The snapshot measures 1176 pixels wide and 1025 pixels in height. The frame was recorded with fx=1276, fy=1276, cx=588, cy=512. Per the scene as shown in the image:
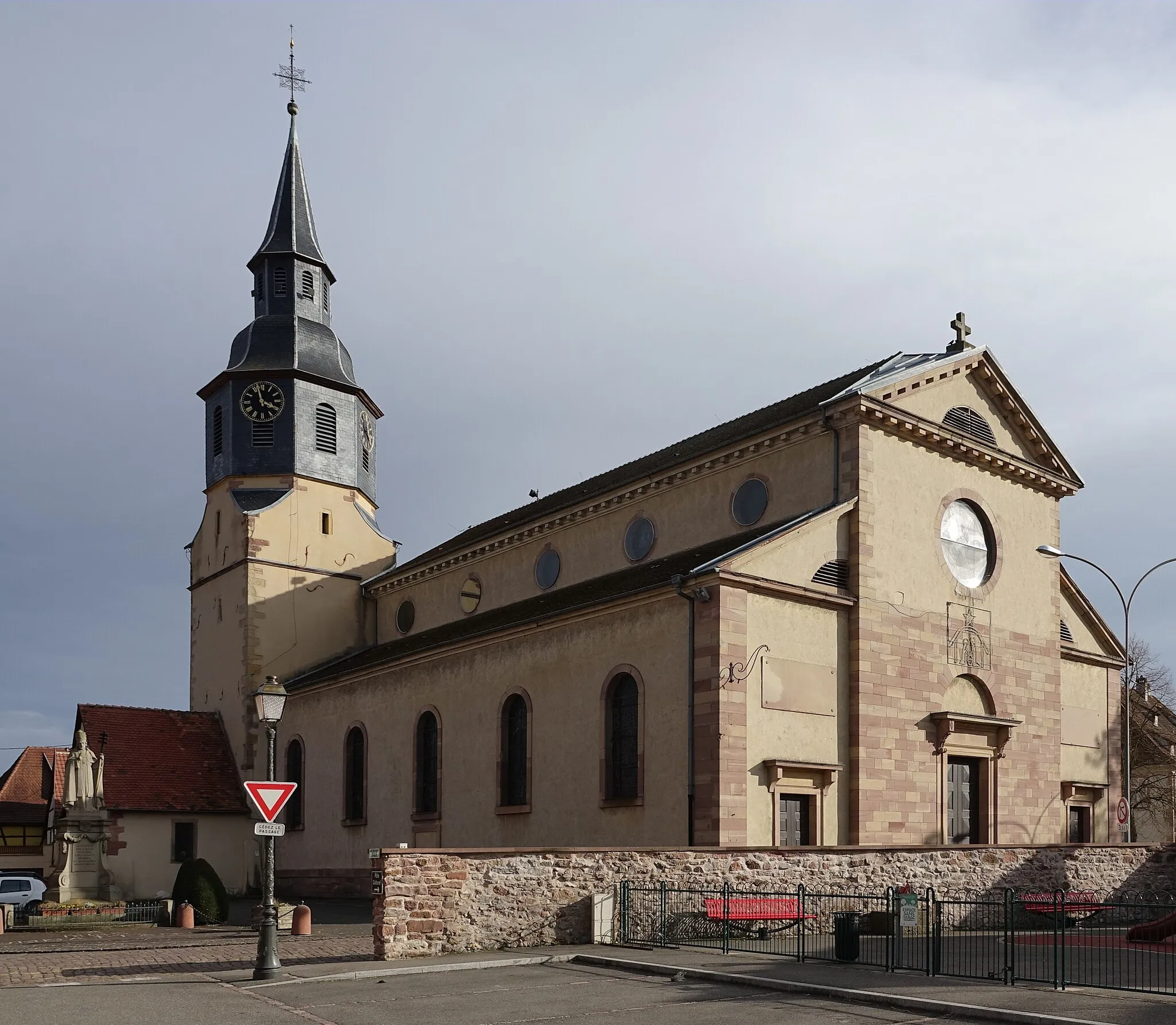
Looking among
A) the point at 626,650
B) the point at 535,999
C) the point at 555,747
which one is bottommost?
the point at 535,999

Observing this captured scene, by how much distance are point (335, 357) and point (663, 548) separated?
1848 cm

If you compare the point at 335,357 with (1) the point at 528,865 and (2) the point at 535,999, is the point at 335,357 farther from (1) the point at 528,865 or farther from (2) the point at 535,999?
(2) the point at 535,999

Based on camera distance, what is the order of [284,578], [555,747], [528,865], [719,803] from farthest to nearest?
[284,578] → [555,747] → [719,803] → [528,865]

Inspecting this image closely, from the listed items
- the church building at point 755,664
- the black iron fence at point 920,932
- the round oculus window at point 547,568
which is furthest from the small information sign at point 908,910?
the round oculus window at point 547,568

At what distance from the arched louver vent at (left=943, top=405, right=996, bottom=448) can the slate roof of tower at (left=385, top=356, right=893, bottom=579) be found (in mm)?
1950

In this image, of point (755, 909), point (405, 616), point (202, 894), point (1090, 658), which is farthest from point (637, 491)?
point (202, 894)

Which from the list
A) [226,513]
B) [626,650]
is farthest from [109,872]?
[626,650]

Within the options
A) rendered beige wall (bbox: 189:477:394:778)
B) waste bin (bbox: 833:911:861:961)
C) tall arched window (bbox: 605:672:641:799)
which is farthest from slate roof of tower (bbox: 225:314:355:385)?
waste bin (bbox: 833:911:861:961)

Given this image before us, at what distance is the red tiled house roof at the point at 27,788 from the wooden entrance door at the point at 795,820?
31278mm

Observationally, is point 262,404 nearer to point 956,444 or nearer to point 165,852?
point 165,852

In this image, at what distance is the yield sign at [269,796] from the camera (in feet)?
56.8

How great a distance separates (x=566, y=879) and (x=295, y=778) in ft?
70.4

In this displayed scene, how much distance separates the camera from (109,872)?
3425cm

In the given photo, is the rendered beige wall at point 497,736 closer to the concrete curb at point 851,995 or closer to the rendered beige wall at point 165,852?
the rendered beige wall at point 165,852
